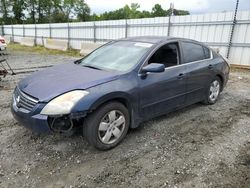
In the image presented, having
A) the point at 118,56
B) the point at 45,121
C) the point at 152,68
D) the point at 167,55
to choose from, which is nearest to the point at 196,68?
the point at 167,55

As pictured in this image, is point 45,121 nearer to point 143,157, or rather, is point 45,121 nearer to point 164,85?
point 143,157

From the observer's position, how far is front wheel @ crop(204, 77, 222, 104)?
5.16 metres

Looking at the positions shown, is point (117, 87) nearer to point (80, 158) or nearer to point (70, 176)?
point (80, 158)

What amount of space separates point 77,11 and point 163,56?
54.6 meters

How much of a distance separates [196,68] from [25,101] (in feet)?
10.1

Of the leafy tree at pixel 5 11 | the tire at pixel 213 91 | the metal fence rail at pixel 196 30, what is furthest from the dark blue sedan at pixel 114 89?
the leafy tree at pixel 5 11

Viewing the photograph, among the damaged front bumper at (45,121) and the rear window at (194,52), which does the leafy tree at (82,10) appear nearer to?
the rear window at (194,52)

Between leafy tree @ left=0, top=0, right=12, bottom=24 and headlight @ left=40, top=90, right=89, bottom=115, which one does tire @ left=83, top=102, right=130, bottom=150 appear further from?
leafy tree @ left=0, top=0, right=12, bottom=24

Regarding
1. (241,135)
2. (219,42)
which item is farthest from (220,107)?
(219,42)

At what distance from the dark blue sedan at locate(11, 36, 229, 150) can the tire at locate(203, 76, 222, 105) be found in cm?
28

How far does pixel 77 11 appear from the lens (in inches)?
2144

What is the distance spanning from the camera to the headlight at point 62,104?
2893mm

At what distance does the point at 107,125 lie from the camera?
3.29m

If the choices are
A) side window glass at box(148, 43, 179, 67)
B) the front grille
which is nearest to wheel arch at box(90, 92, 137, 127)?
the front grille
